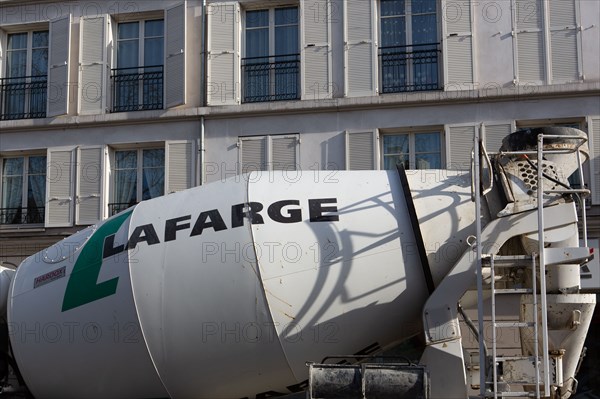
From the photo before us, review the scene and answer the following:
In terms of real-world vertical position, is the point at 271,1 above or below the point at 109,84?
above

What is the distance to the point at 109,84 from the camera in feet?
50.9

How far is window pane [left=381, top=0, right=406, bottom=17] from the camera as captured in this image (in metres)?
14.9

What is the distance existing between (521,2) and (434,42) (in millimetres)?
1577

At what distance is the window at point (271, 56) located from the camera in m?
15.0

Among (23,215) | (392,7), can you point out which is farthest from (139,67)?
(392,7)

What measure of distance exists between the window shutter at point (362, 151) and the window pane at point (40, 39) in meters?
6.31

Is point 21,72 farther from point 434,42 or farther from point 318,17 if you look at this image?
point 434,42

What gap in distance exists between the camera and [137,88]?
1549 centimetres

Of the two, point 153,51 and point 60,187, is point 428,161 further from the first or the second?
point 60,187

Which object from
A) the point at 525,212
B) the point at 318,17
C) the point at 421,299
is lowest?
the point at 421,299

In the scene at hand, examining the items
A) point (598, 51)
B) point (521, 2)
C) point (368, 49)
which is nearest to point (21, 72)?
point (368, 49)

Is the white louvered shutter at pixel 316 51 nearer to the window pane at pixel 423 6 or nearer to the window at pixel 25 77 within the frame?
the window pane at pixel 423 6

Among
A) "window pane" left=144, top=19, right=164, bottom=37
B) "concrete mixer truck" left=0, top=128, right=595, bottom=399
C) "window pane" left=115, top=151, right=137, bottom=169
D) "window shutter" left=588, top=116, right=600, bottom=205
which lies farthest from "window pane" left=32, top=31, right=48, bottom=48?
"concrete mixer truck" left=0, top=128, right=595, bottom=399

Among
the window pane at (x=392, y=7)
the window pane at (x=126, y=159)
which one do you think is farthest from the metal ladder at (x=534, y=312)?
the window pane at (x=126, y=159)
